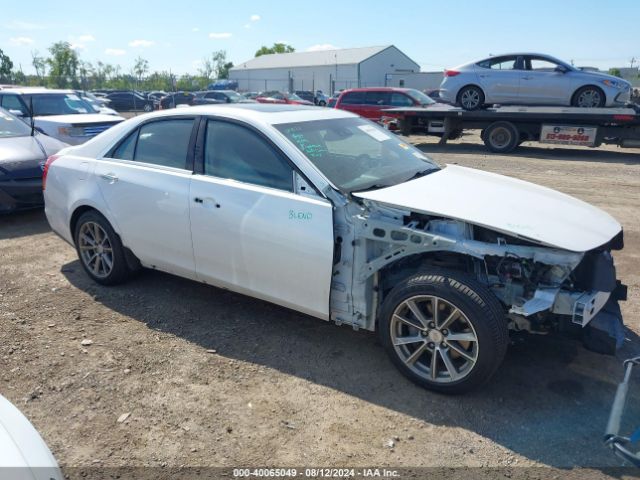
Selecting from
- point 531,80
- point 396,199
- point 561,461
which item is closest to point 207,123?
point 396,199

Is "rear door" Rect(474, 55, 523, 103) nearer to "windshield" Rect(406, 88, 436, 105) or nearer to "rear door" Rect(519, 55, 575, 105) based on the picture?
"rear door" Rect(519, 55, 575, 105)

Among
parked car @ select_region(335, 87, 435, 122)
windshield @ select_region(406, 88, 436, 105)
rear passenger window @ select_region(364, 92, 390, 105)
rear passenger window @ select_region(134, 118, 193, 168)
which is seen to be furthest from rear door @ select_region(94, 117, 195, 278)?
rear passenger window @ select_region(364, 92, 390, 105)

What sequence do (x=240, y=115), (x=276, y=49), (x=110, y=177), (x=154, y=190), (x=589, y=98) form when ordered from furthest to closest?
1. (x=276, y=49)
2. (x=589, y=98)
3. (x=110, y=177)
4. (x=154, y=190)
5. (x=240, y=115)

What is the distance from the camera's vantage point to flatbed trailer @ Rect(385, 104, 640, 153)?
1238 cm

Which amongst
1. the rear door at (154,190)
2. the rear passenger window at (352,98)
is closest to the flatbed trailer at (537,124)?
the rear passenger window at (352,98)

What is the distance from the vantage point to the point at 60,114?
36.4ft

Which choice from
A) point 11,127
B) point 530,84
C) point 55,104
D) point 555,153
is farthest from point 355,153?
point 555,153

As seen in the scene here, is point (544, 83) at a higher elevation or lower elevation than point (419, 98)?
higher

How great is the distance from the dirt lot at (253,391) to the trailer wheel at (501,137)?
9.76 metres

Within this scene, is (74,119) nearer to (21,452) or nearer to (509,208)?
(509,208)

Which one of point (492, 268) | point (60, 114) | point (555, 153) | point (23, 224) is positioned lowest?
point (23, 224)

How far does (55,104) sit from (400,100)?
1121cm

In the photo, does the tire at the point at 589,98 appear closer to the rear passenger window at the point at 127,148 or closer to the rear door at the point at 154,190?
the rear door at the point at 154,190

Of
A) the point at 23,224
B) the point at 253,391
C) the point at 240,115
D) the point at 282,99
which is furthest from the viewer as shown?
the point at 282,99
